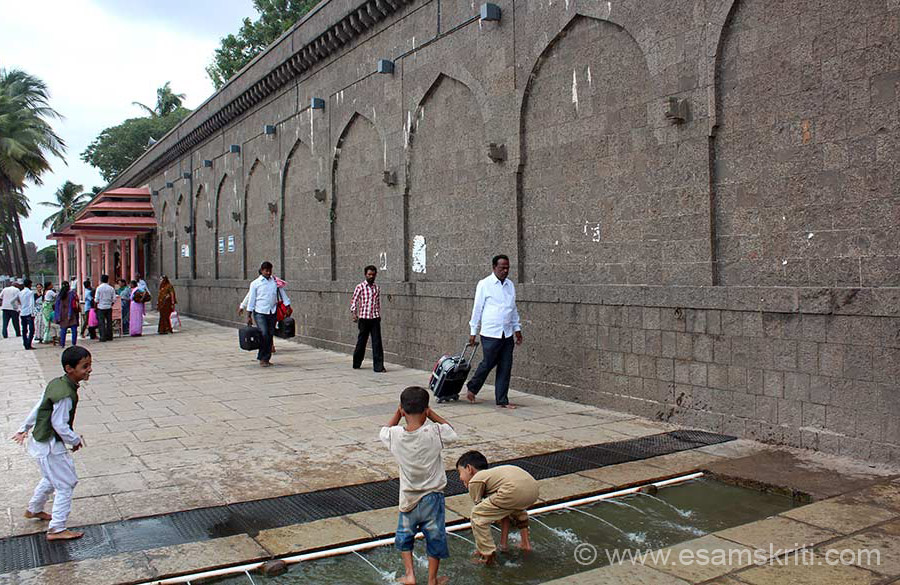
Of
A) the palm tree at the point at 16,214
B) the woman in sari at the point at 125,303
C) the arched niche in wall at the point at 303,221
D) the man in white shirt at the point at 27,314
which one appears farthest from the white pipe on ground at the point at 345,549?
the palm tree at the point at 16,214

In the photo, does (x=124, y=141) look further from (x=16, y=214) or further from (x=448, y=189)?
(x=448, y=189)

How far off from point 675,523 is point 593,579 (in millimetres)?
1207

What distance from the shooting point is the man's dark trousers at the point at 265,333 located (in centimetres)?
1293

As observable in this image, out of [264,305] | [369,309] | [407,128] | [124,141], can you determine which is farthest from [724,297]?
[124,141]

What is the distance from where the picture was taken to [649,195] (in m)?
8.18

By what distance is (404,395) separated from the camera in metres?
4.04

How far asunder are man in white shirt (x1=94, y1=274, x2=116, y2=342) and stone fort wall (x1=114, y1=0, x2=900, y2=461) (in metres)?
6.44

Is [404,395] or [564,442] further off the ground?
[404,395]

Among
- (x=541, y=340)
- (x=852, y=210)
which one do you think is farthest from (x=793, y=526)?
(x=541, y=340)

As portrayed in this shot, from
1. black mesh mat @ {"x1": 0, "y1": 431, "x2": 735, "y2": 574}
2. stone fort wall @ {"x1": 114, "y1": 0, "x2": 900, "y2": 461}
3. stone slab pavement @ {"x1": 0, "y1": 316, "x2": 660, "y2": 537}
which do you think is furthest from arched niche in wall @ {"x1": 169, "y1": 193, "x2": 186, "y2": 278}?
black mesh mat @ {"x1": 0, "y1": 431, "x2": 735, "y2": 574}

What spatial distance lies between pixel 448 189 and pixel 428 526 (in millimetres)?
8324

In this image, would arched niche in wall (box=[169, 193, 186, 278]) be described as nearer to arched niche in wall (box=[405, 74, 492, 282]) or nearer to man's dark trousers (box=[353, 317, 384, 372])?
arched niche in wall (box=[405, 74, 492, 282])

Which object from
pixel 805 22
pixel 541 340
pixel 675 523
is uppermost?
pixel 805 22

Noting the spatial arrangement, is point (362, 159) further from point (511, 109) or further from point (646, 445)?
point (646, 445)
